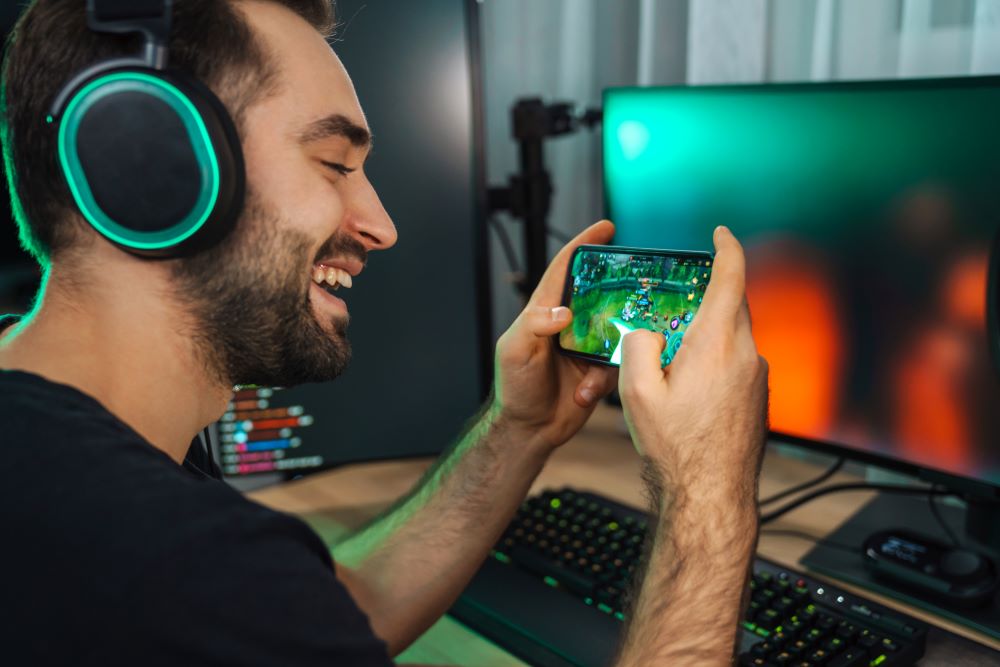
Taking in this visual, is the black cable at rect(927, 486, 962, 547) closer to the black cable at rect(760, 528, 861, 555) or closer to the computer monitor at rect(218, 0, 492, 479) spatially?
the black cable at rect(760, 528, 861, 555)

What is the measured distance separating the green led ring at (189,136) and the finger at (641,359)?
339mm

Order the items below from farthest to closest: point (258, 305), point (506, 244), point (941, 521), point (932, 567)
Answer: point (506, 244)
point (941, 521)
point (932, 567)
point (258, 305)

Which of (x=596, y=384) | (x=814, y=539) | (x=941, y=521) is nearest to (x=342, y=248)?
(x=596, y=384)

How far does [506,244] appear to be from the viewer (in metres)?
1.54

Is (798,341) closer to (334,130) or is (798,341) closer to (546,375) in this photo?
(546,375)

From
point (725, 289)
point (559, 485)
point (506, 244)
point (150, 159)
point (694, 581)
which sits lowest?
point (559, 485)

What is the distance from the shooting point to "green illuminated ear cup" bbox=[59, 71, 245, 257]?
62cm

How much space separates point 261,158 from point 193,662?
0.37 meters

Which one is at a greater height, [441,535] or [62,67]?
[62,67]

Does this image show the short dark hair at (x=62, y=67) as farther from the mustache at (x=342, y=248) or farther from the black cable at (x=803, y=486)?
the black cable at (x=803, y=486)

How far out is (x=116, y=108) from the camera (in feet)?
2.02

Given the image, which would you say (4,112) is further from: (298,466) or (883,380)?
(883,380)

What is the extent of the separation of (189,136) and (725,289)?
1.34 feet

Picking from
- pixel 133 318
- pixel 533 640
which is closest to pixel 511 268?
pixel 533 640
